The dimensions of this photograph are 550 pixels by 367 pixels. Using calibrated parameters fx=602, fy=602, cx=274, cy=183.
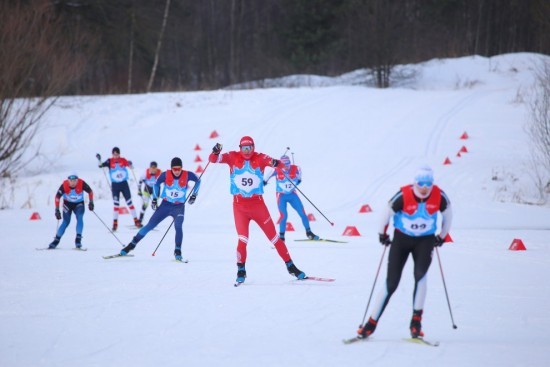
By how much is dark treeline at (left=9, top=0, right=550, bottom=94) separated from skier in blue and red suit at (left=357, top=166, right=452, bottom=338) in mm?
19023

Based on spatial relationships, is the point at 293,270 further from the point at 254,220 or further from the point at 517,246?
the point at 517,246

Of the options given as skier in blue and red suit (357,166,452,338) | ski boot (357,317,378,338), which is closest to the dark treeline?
skier in blue and red suit (357,166,452,338)

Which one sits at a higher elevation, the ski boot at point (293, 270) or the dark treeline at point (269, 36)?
the dark treeline at point (269, 36)

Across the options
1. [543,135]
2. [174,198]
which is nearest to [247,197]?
[174,198]

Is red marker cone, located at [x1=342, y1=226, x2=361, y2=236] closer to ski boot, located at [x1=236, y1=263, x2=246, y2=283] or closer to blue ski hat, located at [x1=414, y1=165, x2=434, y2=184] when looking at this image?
ski boot, located at [x1=236, y1=263, x2=246, y2=283]

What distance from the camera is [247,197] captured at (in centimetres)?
956

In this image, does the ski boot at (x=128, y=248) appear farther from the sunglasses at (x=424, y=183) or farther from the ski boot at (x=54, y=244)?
the sunglasses at (x=424, y=183)

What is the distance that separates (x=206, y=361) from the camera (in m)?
5.90

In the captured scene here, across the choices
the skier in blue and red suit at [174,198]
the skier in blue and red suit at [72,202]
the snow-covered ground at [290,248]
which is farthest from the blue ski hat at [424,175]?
the skier in blue and red suit at [72,202]

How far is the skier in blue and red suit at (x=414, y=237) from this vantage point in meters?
6.52

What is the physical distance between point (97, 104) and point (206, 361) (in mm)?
28390

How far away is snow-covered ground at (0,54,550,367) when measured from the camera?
6.48 meters

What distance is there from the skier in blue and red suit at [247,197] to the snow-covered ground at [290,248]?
439 mm

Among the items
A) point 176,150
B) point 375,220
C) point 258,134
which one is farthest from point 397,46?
point 375,220
